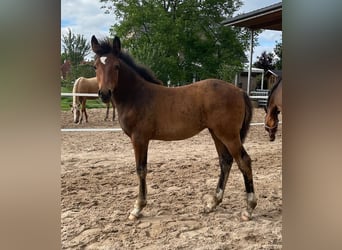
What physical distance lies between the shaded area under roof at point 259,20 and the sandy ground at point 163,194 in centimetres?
38

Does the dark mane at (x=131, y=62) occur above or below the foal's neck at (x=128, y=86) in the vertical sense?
above

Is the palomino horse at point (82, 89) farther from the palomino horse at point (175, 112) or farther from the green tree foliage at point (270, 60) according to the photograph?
the green tree foliage at point (270, 60)

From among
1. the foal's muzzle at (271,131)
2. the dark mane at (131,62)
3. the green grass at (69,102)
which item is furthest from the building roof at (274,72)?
the green grass at (69,102)

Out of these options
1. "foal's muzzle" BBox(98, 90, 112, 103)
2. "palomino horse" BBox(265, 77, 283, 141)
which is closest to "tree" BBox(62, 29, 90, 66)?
"foal's muzzle" BBox(98, 90, 112, 103)

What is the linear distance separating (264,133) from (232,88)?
0.99ft

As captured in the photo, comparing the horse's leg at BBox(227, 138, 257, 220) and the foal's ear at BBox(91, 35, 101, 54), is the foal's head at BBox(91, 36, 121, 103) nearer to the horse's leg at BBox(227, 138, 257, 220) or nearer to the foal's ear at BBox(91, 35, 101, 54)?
the foal's ear at BBox(91, 35, 101, 54)

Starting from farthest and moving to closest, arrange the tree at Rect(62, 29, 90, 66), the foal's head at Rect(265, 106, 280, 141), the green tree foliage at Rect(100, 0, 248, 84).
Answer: the foal's head at Rect(265, 106, 280, 141) < the green tree foliage at Rect(100, 0, 248, 84) < the tree at Rect(62, 29, 90, 66)

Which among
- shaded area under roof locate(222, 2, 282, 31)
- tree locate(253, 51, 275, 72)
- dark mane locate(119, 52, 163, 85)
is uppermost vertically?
shaded area under roof locate(222, 2, 282, 31)

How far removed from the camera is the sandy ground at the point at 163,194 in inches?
51.4

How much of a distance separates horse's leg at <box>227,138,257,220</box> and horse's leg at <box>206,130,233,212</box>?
0.12 ft

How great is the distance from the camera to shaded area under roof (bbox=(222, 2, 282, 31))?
4.48 feet
